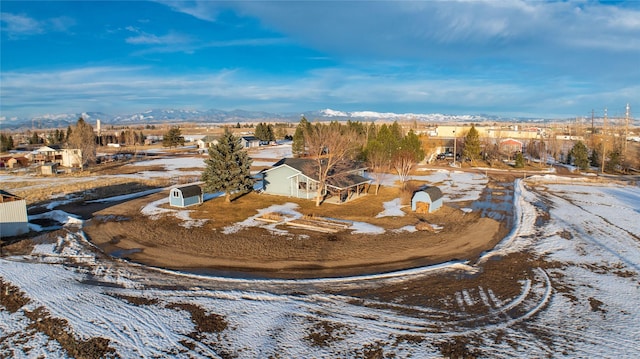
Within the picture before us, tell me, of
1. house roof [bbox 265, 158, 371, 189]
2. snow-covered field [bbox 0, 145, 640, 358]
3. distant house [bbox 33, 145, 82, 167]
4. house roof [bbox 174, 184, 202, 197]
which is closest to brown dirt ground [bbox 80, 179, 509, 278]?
snow-covered field [bbox 0, 145, 640, 358]

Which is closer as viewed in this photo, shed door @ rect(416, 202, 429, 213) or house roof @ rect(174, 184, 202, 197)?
shed door @ rect(416, 202, 429, 213)

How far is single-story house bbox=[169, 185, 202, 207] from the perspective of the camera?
94.3 ft

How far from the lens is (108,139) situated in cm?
10706

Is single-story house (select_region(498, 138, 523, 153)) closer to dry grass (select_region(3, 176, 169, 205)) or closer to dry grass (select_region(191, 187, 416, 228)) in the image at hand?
dry grass (select_region(191, 187, 416, 228))

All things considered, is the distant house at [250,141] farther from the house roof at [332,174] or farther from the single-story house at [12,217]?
the single-story house at [12,217]

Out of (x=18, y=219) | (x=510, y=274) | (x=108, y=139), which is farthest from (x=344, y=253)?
(x=108, y=139)

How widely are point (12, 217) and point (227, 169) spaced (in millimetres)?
13417

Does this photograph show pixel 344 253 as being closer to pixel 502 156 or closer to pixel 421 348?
pixel 421 348

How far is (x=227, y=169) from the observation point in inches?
1211

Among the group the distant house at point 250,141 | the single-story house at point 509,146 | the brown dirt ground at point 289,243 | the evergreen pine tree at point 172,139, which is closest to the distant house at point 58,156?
the evergreen pine tree at point 172,139

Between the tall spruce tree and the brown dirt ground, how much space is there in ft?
8.85

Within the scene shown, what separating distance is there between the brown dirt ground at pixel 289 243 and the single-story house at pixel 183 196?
177cm

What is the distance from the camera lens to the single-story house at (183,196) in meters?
28.7

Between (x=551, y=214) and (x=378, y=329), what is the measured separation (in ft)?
72.0
